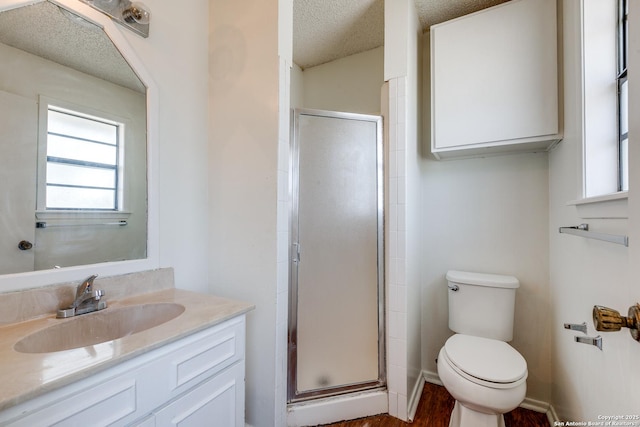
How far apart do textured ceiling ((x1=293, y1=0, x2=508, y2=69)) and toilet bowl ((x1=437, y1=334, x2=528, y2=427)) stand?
2.18 m

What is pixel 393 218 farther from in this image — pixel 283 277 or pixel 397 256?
pixel 283 277

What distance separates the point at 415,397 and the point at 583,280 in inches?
47.1

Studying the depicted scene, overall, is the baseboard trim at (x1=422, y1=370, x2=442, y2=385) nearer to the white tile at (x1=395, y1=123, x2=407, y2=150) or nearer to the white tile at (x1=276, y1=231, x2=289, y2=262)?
the white tile at (x1=276, y1=231, x2=289, y2=262)

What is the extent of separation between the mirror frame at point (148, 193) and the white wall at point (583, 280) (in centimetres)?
163

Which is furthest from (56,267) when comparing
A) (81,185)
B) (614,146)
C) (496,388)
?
(614,146)

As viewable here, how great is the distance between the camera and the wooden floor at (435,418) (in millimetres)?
1564

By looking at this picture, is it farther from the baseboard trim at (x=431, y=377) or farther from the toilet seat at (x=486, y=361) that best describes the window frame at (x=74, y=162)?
the baseboard trim at (x=431, y=377)

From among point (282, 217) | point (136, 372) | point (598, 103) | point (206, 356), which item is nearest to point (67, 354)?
point (136, 372)

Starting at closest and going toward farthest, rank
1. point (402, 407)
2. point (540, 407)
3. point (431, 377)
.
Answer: point (402, 407), point (540, 407), point (431, 377)

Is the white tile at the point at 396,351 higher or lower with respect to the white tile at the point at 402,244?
lower

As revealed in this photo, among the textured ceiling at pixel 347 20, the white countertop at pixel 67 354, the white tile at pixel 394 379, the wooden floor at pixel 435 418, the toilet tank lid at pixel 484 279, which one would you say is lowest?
the wooden floor at pixel 435 418

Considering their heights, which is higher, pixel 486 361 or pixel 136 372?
pixel 136 372

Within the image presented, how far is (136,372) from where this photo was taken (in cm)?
75

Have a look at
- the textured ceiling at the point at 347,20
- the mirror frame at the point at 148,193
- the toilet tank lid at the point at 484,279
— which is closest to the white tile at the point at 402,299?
the toilet tank lid at the point at 484,279
